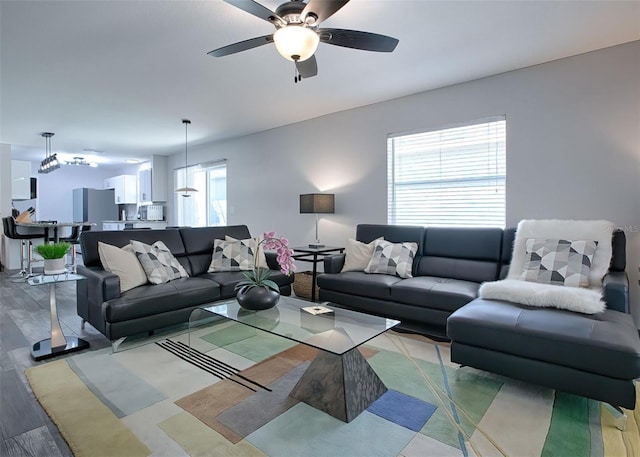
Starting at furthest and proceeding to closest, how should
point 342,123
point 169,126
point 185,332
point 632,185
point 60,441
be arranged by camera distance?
point 169,126, point 342,123, point 185,332, point 632,185, point 60,441

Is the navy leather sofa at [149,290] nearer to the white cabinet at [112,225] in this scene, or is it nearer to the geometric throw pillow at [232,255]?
the geometric throw pillow at [232,255]

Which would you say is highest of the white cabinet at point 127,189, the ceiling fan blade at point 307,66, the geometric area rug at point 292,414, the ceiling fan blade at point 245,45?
the ceiling fan blade at point 245,45

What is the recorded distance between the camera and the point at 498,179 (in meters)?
3.68

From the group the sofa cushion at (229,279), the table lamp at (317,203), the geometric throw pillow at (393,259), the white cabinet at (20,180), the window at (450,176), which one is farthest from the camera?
the white cabinet at (20,180)

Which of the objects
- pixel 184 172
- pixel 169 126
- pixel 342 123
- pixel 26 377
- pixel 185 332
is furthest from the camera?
pixel 184 172

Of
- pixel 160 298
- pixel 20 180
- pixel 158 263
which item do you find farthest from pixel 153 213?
pixel 160 298

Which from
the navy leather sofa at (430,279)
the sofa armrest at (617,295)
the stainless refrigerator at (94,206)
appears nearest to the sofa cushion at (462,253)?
the navy leather sofa at (430,279)

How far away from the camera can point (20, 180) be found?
704 centimetres

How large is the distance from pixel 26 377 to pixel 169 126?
14.0ft

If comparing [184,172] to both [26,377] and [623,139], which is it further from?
[623,139]

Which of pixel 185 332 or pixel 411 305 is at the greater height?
pixel 411 305

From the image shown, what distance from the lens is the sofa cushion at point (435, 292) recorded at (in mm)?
2826

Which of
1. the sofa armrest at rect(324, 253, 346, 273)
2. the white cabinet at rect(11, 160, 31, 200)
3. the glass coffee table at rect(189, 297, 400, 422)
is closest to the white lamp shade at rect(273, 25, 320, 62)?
the glass coffee table at rect(189, 297, 400, 422)

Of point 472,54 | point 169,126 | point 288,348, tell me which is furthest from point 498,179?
point 169,126
